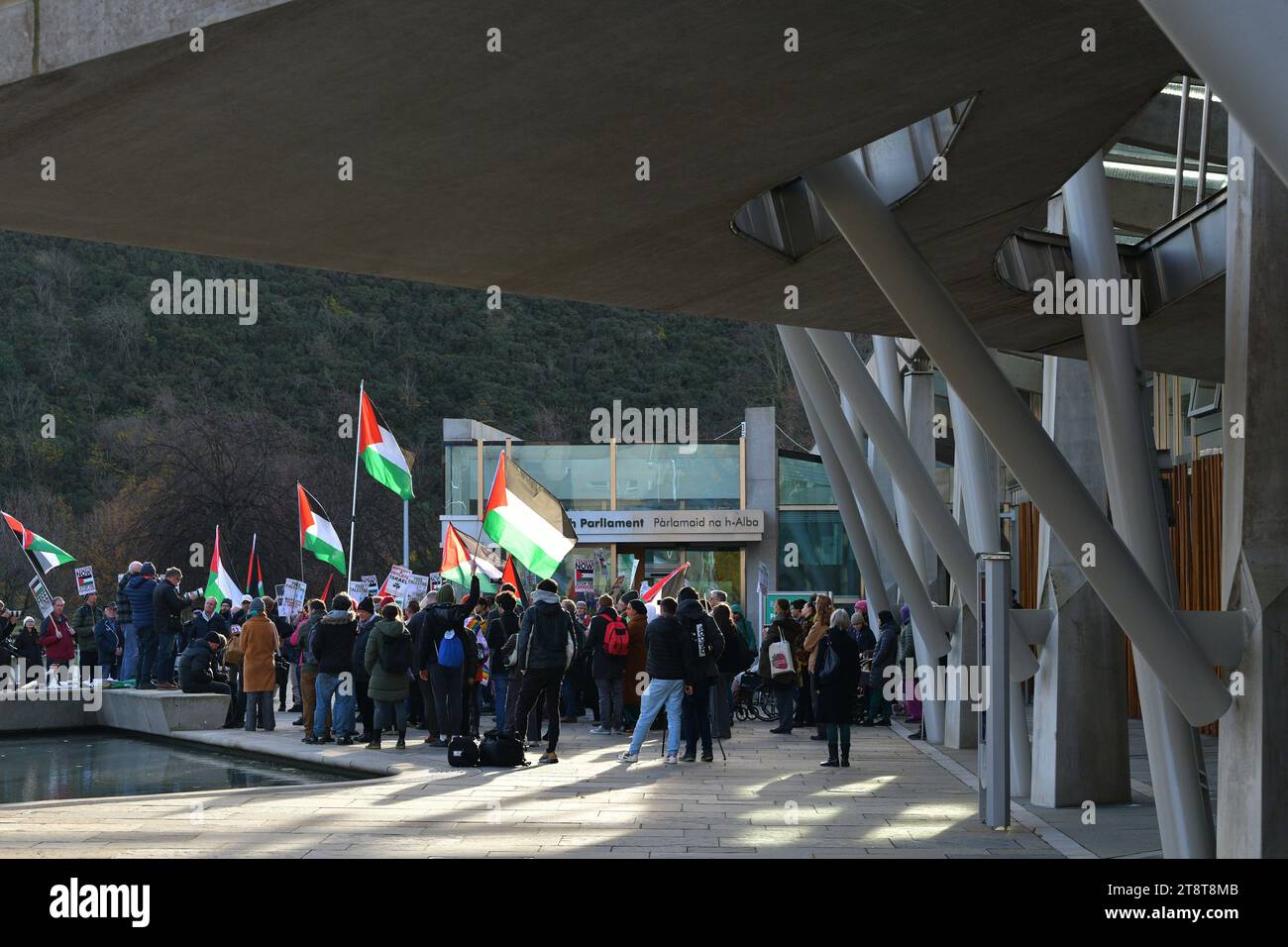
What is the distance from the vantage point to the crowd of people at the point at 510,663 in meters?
15.3

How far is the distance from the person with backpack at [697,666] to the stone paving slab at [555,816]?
18.9 inches

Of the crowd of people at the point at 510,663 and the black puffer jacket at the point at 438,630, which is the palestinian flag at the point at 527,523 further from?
the black puffer jacket at the point at 438,630

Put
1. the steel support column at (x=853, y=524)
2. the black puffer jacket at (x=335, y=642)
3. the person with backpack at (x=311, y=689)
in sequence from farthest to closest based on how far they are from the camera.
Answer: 1. the steel support column at (x=853, y=524)
2. the person with backpack at (x=311, y=689)
3. the black puffer jacket at (x=335, y=642)

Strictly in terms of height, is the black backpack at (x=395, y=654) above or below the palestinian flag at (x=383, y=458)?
below

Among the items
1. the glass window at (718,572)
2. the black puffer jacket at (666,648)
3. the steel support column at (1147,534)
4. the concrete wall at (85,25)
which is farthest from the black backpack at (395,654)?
the glass window at (718,572)

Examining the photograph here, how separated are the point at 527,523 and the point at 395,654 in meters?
4.29

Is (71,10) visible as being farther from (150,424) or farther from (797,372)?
(150,424)

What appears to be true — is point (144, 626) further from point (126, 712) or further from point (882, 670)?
point (882, 670)

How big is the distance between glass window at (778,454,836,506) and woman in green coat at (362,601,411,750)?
21.0 meters

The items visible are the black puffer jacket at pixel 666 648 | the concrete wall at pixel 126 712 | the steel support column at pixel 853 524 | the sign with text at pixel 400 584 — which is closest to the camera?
the black puffer jacket at pixel 666 648

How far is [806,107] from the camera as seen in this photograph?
7.16m

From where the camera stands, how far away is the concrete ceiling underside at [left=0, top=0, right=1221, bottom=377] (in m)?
5.84
